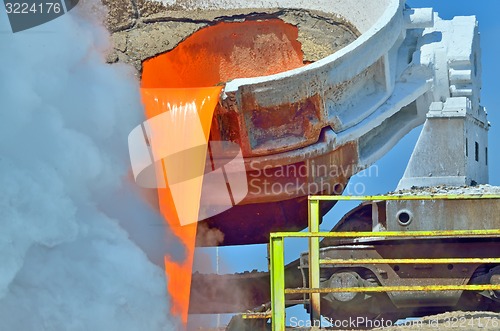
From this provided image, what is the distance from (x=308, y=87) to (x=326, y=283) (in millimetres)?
1247

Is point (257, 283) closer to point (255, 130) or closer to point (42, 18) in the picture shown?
point (255, 130)

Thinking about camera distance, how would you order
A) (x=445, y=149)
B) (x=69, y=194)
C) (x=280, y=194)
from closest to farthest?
1. (x=69, y=194)
2. (x=280, y=194)
3. (x=445, y=149)

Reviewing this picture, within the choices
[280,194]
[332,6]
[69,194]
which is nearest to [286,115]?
[280,194]

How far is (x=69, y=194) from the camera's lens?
20.8ft

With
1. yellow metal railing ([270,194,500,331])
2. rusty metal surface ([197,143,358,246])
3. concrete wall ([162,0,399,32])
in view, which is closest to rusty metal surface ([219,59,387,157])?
rusty metal surface ([197,143,358,246])

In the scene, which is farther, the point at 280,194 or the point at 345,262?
the point at 280,194

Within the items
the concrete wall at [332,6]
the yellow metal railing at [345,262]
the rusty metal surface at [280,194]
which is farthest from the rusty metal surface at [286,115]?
the yellow metal railing at [345,262]

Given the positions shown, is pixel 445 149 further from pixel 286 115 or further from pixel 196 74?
pixel 196 74

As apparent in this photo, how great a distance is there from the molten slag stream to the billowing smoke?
0.45 feet

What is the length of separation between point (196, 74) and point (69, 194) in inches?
79.3

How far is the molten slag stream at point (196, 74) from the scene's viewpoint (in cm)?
690

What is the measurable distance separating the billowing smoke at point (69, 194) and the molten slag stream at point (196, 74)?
14 centimetres

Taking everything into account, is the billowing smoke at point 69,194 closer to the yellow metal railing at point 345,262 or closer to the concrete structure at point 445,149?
the yellow metal railing at point 345,262

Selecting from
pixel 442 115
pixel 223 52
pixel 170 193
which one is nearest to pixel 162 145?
pixel 170 193
